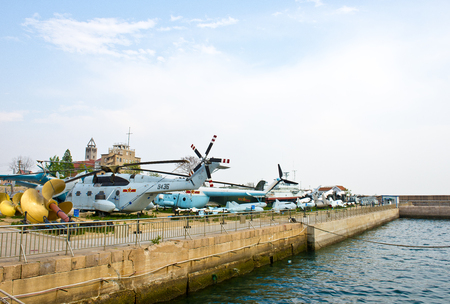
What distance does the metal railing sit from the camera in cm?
1061

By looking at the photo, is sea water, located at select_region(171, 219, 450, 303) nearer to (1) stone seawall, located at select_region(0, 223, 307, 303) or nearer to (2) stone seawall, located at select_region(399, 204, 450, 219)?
(1) stone seawall, located at select_region(0, 223, 307, 303)

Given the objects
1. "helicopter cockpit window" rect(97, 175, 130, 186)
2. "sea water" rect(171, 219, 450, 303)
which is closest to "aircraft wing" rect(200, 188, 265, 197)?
"helicopter cockpit window" rect(97, 175, 130, 186)

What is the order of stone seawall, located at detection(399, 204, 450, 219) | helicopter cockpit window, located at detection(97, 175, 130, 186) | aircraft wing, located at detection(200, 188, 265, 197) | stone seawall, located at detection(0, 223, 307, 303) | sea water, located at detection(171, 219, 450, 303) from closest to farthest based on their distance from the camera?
stone seawall, located at detection(0, 223, 307, 303), sea water, located at detection(171, 219, 450, 303), helicopter cockpit window, located at detection(97, 175, 130, 186), aircraft wing, located at detection(200, 188, 265, 197), stone seawall, located at detection(399, 204, 450, 219)

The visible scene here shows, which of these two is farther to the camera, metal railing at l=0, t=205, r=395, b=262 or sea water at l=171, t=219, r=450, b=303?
sea water at l=171, t=219, r=450, b=303

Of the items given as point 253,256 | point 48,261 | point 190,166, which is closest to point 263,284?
point 253,256

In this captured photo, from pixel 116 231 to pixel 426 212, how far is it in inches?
2839

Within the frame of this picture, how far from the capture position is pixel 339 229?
3191 cm

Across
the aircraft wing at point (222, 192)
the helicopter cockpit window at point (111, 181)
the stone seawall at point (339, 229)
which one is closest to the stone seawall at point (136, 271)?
the stone seawall at point (339, 229)

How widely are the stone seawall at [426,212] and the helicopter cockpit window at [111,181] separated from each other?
64.5 meters

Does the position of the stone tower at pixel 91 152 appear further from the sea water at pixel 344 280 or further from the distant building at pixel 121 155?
the sea water at pixel 344 280

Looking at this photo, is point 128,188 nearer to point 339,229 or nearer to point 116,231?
point 116,231

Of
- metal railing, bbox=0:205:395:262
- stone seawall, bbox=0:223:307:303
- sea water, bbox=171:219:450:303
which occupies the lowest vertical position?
sea water, bbox=171:219:450:303

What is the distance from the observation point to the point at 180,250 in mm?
14156

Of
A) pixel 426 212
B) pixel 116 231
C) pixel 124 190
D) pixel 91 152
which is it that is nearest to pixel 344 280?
pixel 116 231
